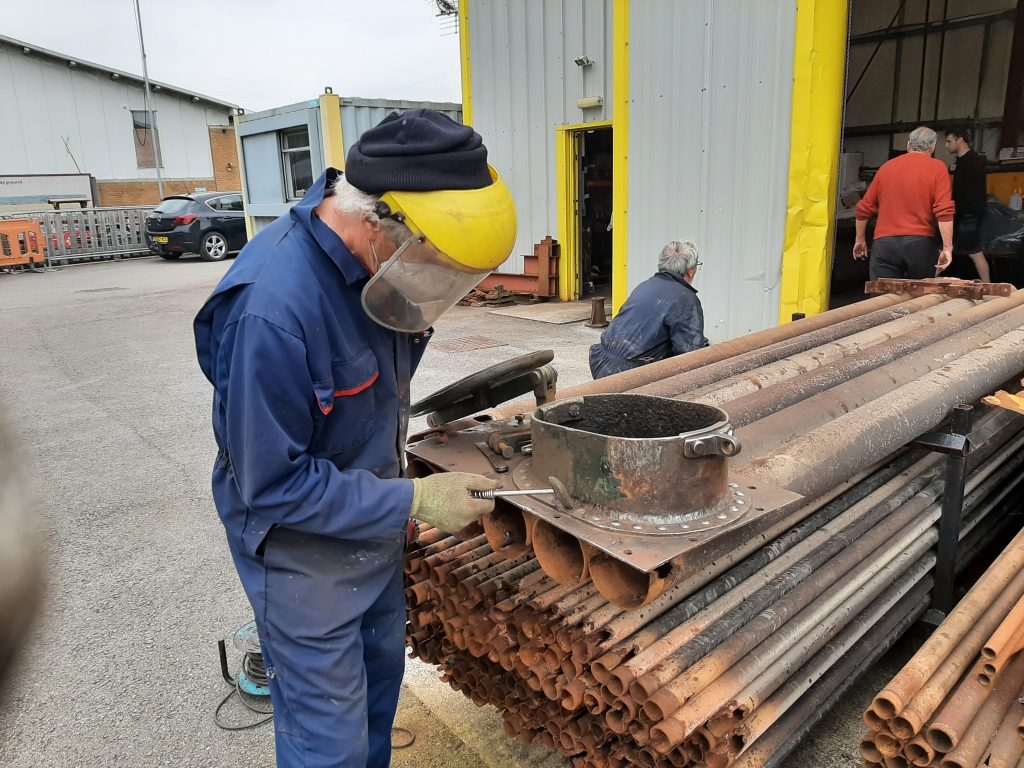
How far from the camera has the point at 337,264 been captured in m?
1.97

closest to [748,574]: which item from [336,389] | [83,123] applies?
[336,389]

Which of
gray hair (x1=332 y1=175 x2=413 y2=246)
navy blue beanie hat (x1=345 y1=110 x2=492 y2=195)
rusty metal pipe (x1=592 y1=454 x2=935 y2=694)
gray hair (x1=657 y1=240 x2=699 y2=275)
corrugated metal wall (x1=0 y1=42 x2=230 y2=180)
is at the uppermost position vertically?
corrugated metal wall (x1=0 y1=42 x2=230 y2=180)

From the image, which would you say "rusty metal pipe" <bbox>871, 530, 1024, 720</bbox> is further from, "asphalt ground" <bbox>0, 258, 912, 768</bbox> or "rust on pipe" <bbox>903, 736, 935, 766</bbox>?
"asphalt ground" <bbox>0, 258, 912, 768</bbox>

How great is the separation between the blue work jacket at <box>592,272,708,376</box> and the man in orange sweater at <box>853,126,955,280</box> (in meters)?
3.10

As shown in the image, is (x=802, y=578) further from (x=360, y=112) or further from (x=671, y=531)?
(x=360, y=112)

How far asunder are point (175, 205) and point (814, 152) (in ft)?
57.9

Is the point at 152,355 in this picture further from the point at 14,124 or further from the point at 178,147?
the point at 178,147

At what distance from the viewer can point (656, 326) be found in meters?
4.66

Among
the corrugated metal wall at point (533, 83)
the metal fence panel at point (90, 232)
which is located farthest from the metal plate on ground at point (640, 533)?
the metal fence panel at point (90, 232)

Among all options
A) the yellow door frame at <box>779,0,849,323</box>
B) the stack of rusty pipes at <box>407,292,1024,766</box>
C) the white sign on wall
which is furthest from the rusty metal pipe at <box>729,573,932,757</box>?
the white sign on wall

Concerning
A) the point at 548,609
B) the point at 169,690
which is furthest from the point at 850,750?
the point at 169,690

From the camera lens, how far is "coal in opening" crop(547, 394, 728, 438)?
2109 millimetres

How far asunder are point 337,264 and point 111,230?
75.9 feet

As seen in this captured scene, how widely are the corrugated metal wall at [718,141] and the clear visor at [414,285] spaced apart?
632cm
